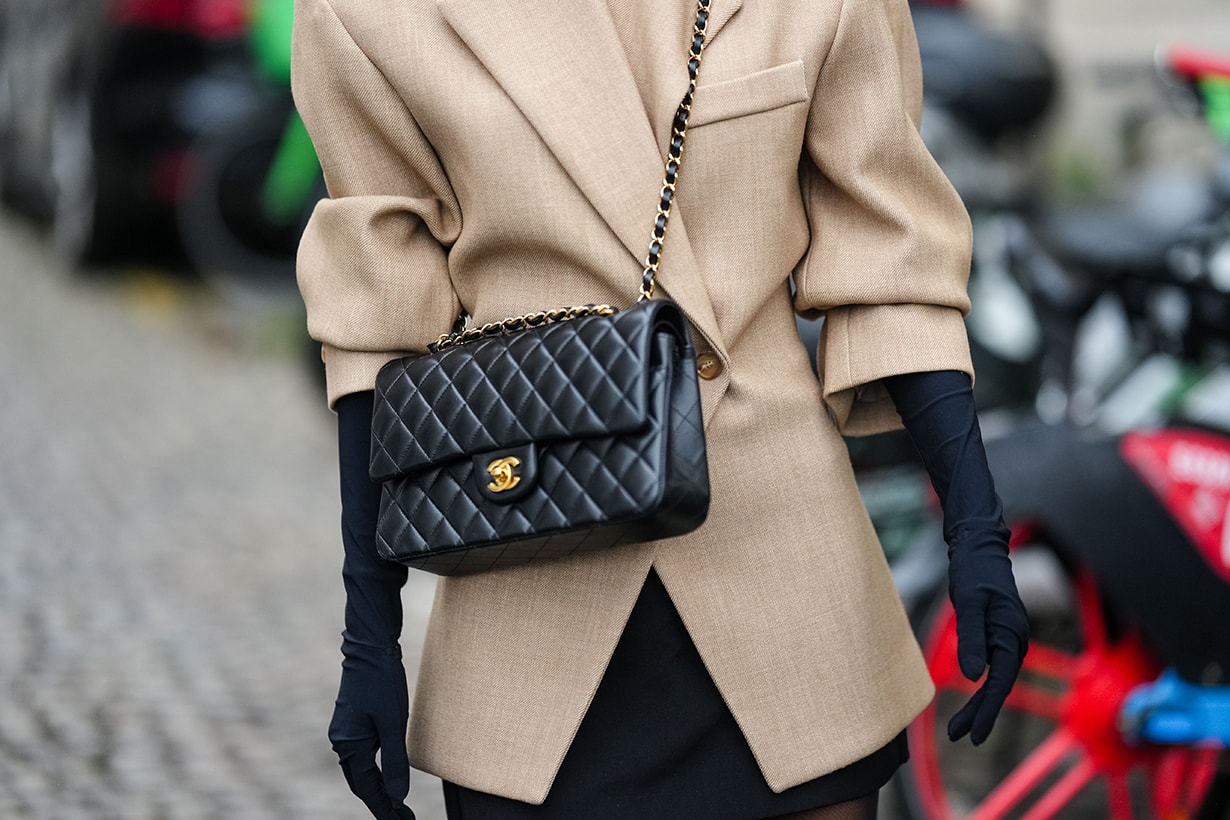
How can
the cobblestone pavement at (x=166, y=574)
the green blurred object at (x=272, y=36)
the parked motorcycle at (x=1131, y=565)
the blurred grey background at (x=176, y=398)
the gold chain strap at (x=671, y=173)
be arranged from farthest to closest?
the green blurred object at (x=272, y=36), the blurred grey background at (x=176, y=398), the cobblestone pavement at (x=166, y=574), the parked motorcycle at (x=1131, y=565), the gold chain strap at (x=671, y=173)

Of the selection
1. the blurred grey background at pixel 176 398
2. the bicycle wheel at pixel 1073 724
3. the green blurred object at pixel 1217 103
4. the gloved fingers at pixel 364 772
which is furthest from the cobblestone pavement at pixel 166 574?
the green blurred object at pixel 1217 103

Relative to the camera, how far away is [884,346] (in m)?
1.65

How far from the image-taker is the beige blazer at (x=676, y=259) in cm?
158

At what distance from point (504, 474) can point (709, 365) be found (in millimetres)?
247

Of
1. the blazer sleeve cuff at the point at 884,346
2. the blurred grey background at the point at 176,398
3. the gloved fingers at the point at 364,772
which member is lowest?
the blurred grey background at the point at 176,398

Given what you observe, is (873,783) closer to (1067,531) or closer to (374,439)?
(374,439)

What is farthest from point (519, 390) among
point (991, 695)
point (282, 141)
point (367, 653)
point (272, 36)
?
point (282, 141)

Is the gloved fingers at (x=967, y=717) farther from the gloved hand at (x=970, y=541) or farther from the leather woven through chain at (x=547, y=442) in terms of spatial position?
the leather woven through chain at (x=547, y=442)

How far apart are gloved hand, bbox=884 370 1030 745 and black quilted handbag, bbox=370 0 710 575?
0.30m

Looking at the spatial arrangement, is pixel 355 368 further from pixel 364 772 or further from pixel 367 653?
pixel 364 772

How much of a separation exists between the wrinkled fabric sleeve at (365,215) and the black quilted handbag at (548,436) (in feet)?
0.18

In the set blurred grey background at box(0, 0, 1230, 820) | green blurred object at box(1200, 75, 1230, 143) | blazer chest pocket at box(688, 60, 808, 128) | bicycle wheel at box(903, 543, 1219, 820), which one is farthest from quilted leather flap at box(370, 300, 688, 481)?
green blurred object at box(1200, 75, 1230, 143)

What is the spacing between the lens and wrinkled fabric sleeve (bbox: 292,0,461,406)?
1.62 m

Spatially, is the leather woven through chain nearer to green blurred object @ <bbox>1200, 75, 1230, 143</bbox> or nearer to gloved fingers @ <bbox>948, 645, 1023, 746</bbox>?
gloved fingers @ <bbox>948, 645, 1023, 746</bbox>
